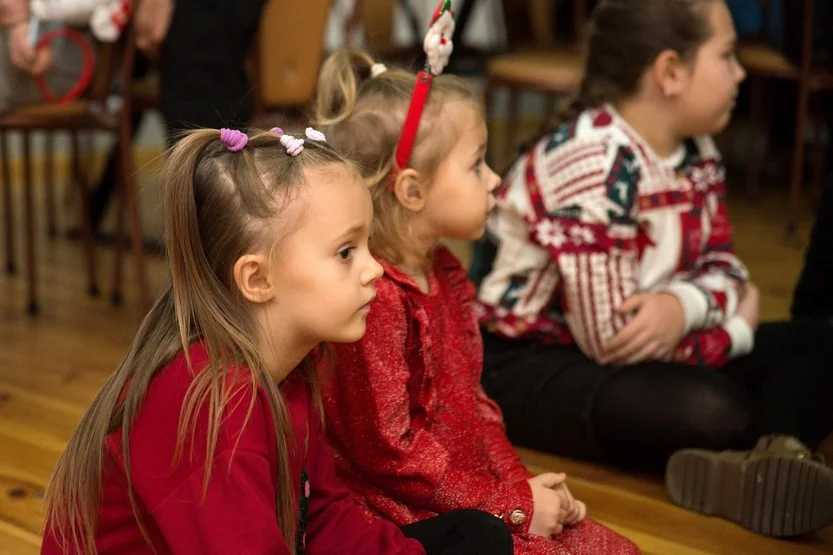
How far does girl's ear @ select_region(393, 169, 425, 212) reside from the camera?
139 cm

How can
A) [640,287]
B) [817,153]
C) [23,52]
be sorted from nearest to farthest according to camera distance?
[640,287] < [23,52] < [817,153]

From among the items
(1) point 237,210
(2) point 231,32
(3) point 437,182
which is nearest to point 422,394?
(3) point 437,182

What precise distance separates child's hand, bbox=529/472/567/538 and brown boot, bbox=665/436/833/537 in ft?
1.15

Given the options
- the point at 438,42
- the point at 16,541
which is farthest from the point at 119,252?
the point at 438,42

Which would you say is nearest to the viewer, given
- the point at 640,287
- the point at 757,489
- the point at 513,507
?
the point at 513,507

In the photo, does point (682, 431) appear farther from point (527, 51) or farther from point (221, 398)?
point (527, 51)

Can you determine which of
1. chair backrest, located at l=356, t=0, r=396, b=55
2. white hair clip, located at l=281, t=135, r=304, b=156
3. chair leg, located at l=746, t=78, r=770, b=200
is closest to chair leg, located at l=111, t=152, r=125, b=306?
chair backrest, located at l=356, t=0, r=396, b=55

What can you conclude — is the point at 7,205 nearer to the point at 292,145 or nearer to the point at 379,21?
the point at 379,21

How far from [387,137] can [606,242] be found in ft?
1.55

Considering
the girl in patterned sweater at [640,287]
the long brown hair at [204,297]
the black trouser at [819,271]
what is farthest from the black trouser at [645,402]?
the long brown hair at [204,297]

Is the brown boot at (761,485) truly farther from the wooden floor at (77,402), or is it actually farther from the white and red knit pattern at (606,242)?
the white and red knit pattern at (606,242)

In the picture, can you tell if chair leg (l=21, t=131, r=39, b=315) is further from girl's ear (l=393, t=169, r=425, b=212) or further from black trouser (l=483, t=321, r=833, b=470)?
girl's ear (l=393, t=169, r=425, b=212)

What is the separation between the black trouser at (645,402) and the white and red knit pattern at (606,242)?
0.19 feet

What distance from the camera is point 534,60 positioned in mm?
3223
